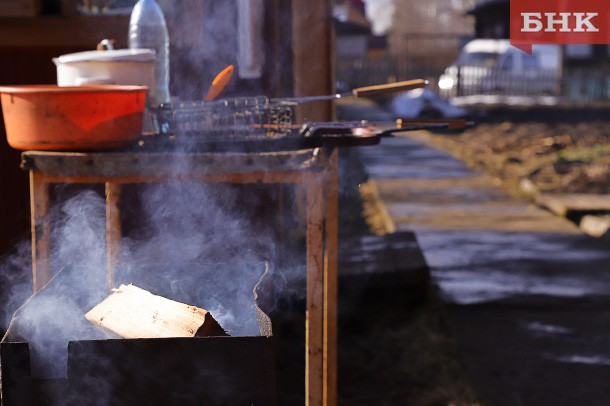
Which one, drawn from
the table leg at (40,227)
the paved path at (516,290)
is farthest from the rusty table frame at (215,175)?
the paved path at (516,290)

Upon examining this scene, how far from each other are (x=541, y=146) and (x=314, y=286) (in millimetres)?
12643

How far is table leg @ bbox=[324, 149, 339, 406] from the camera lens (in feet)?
9.85

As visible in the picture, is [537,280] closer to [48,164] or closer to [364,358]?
[364,358]

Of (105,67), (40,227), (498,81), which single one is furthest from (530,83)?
(40,227)

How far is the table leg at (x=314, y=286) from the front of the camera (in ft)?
8.88

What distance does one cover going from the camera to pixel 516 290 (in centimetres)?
519

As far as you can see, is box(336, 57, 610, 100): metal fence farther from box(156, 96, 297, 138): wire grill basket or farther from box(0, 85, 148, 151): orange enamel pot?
box(0, 85, 148, 151): orange enamel pot

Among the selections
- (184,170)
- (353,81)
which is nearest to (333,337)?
(184,170)

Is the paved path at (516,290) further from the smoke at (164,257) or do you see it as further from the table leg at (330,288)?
the smoke at (164,257)

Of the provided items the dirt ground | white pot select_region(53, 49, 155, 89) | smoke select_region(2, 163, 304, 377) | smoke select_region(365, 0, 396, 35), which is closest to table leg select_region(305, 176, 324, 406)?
smoke select_region(2, 163, 304, 377)

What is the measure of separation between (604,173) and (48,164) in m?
8.85

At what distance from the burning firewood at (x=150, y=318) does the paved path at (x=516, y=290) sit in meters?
1.71

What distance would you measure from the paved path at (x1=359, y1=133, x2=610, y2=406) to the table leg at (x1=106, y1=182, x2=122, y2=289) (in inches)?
65.4

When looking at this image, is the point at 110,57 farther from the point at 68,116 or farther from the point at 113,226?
the point at 113,226
